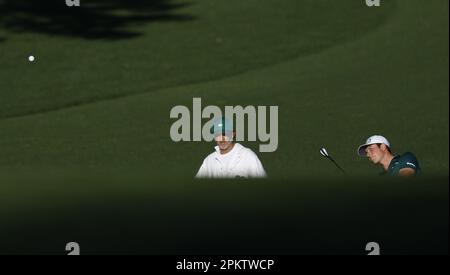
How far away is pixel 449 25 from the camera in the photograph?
2205 centimetres

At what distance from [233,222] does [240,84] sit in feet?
48.8

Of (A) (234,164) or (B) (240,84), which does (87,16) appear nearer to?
(B) (240,84)

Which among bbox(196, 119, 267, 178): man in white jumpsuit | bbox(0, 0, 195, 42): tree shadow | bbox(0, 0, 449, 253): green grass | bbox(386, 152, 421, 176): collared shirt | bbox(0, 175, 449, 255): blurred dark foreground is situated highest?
bbox(0, 0, 195, 42): tree shadow

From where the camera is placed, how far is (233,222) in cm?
334

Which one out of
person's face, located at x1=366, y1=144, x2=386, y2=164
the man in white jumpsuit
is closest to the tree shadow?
the man in white jumpsuit

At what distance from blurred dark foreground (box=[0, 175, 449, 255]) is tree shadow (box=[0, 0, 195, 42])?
18.8 metres

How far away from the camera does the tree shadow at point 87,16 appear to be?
2264 centimetres

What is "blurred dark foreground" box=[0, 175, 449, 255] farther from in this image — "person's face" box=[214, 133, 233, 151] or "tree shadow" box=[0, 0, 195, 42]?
"tree shadow" box=[0, 0, 195, 42]

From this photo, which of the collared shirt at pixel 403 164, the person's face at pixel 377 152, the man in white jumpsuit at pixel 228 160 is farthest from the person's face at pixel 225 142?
the collared shirt at pixel 403 164

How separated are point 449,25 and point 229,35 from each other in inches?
190

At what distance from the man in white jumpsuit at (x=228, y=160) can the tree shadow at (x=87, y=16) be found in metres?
14.8

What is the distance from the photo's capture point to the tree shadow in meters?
22.6
